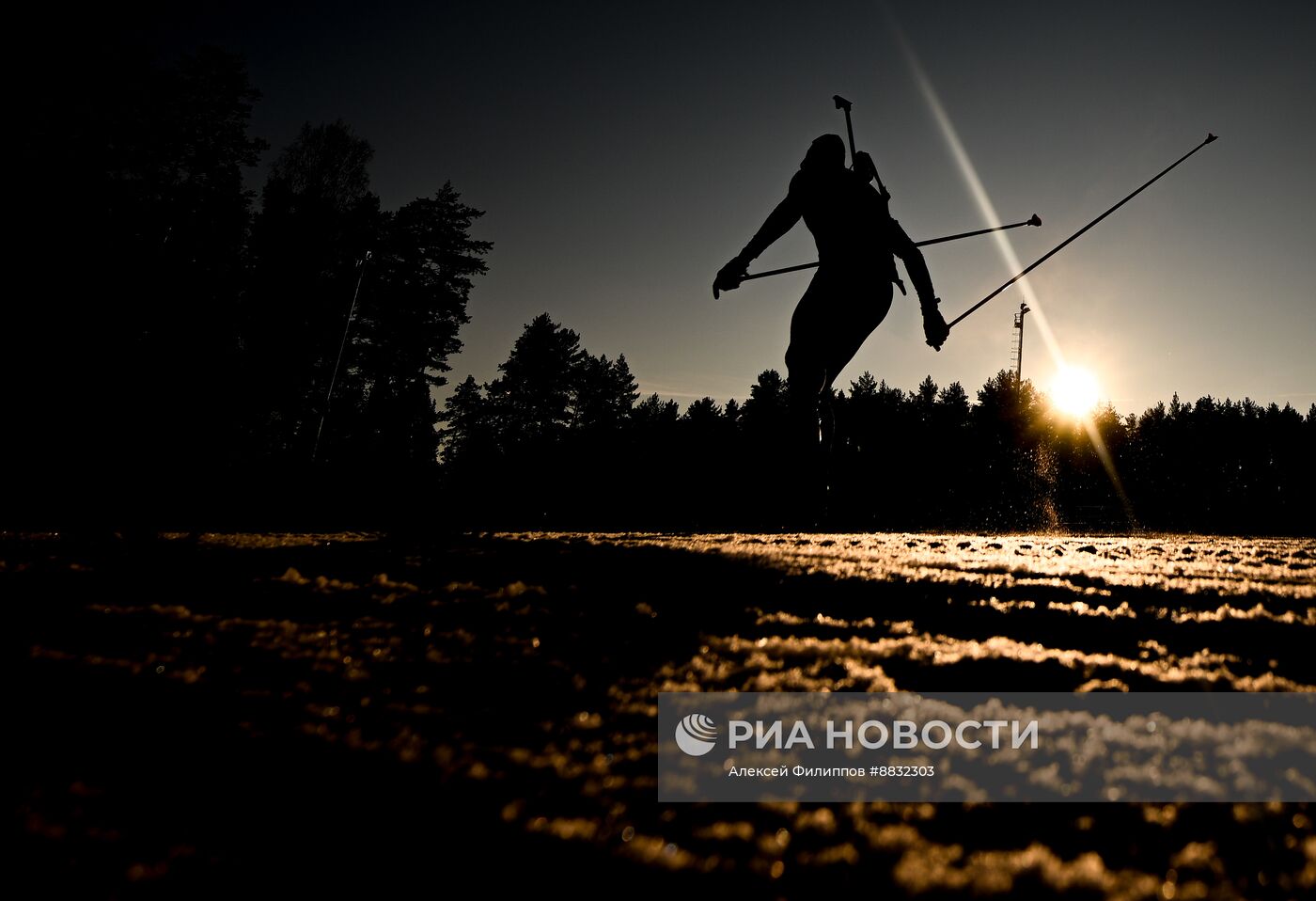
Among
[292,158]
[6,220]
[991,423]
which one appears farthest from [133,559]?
[991,423]

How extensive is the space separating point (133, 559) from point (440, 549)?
7.29 ft

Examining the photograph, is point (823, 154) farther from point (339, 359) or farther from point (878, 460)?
point (878, 460)

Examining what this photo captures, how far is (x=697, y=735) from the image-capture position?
2268mm

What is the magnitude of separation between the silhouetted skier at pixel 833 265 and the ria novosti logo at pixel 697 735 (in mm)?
3826

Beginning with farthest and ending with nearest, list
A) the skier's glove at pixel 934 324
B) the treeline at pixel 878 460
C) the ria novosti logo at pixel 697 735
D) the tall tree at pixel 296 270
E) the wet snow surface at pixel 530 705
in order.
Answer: the treeline at pixel 878 460, the tall tree at pixel 296 270, the skier's glove at pixel 934 324, the ria novosti logo at pixel 697 735, the wet snow surface at pixel 530 705

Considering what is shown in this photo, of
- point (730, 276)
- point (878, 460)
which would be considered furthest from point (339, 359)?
point (878, 460)

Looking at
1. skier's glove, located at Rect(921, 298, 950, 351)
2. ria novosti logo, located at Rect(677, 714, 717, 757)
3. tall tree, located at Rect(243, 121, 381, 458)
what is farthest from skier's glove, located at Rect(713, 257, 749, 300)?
tall tree, located at Rect(243, 121, 381, 458)

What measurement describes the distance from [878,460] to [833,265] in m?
59.5

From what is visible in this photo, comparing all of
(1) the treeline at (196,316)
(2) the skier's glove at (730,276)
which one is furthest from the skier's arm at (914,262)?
(1) the treeline at (196,316)

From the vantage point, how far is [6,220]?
23453 millimetres

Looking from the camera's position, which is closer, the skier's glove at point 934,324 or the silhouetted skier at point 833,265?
the silhouetted skier at point 833,265

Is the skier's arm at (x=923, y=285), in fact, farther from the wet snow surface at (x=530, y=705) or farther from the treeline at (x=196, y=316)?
the treeline at (x=196, y=316)

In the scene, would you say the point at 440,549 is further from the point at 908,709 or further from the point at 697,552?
the point at 908,709

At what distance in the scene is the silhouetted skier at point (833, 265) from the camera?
534 centimetres
